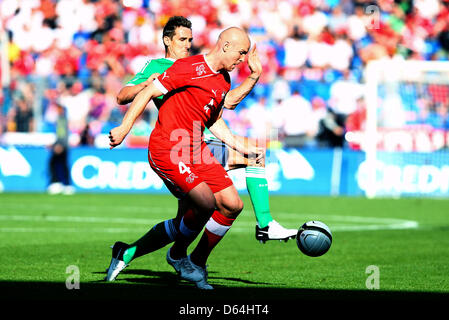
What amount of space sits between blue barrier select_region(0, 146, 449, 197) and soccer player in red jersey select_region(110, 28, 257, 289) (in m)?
14.5

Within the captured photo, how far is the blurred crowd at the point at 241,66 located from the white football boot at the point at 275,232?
45.6 feet

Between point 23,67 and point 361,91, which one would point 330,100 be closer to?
point 361,91

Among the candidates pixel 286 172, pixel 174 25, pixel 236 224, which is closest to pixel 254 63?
pixel 174 25

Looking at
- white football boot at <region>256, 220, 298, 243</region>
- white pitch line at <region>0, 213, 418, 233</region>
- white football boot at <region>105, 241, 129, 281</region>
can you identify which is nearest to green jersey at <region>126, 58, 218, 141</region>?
white football boot at <region>256, 220, 298, 243</region>

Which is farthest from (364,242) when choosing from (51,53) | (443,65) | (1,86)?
(51,53)

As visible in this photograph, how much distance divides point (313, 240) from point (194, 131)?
141 centimetres

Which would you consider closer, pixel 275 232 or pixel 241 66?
pixel 275 232

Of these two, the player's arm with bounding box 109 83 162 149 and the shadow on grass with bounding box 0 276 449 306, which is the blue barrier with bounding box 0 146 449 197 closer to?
the shadow on grass with bounding box 0 276 449 306

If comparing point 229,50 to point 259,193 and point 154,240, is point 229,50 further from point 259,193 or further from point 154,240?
point 154,240

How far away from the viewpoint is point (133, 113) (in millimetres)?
6734

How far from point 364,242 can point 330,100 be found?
36.9 ft

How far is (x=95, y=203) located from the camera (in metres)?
18.7

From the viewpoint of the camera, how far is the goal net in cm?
2197

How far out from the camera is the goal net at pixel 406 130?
21969 mm
